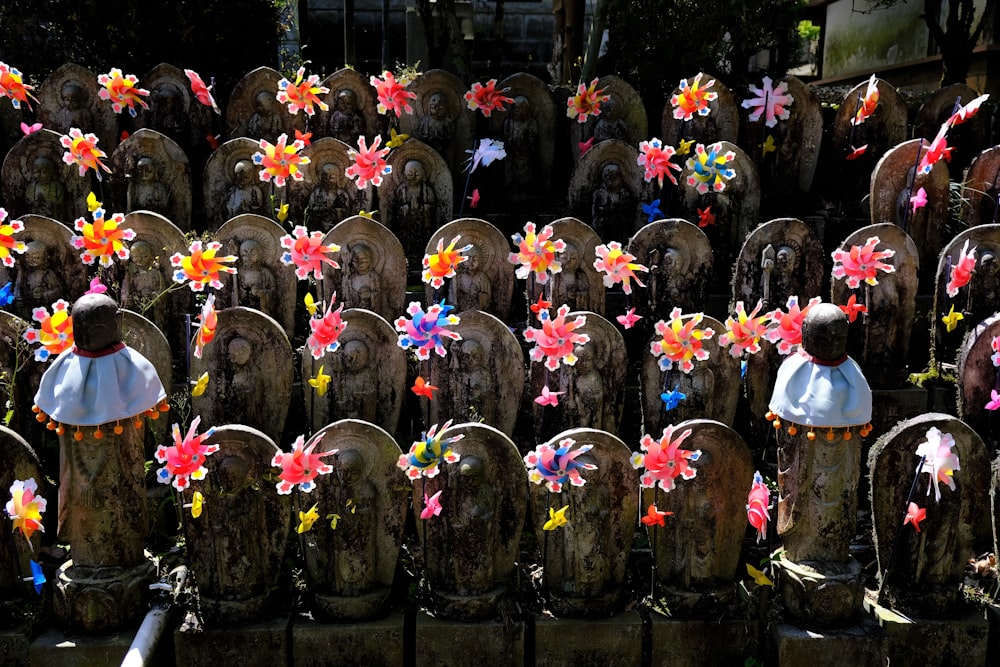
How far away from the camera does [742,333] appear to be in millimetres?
3691

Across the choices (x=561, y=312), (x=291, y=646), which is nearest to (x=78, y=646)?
(x=291, y=646)

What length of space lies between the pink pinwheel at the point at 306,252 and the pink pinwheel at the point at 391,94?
1.41m

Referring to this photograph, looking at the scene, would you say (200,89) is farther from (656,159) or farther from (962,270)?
(962,270)

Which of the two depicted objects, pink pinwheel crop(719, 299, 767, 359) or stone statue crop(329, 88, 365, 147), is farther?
stone statue crop(329, 88, 365, 147)

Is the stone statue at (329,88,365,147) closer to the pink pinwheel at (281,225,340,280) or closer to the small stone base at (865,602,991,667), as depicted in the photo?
the pink pinwheel at (281,225,340,280)

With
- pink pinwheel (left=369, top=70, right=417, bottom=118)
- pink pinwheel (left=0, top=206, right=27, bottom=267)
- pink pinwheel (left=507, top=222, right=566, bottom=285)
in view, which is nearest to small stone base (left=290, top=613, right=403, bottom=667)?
pink pinwheel (left=507, top=222, right=566, bottom=285)

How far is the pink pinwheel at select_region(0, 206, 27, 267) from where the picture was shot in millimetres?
3910

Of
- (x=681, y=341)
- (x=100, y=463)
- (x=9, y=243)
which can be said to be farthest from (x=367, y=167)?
(x=100, y=463)

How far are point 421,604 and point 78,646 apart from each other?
111 centimetres

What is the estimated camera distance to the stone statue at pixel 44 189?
474 cm

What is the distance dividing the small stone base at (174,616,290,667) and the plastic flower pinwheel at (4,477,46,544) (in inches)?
23.1

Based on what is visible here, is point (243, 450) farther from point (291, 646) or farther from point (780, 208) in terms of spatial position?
point (780, 208)

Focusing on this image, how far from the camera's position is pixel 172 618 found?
3115 mm

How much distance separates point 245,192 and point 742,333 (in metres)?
2.65
